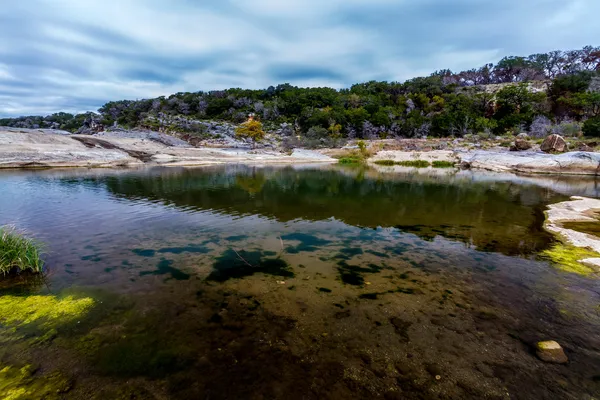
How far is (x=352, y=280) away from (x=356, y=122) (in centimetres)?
8435

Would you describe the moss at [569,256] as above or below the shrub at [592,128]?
below

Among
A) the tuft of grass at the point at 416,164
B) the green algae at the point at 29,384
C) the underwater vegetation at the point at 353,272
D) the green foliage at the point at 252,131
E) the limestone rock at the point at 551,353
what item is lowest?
the underwater vegetation at the point at 353,272

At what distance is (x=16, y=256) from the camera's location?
329 inches

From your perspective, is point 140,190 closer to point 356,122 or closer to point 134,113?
point 356,122

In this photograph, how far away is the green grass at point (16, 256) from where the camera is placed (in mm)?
8328

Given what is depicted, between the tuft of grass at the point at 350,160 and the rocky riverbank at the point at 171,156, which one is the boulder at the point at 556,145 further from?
the tuft of grass at the point at 350,160

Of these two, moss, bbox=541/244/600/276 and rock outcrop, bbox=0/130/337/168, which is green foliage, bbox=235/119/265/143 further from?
moss, bbox=541/244/600/276

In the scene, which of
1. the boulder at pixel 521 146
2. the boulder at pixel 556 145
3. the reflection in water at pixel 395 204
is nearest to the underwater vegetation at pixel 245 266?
the reflection in water at pixel 395 204

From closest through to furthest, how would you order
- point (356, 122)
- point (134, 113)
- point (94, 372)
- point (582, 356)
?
1. point (94, 372)
2. point (582, 356)
3. point (356, 122)
4. point (134, 113)

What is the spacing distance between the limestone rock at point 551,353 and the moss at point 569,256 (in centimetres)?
515

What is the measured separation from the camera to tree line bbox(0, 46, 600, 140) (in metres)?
78.0

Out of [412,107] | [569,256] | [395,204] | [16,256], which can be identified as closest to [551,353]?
[569,256]

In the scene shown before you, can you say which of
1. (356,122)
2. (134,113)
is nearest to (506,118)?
(356,122)

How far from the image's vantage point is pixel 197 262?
9664 mm
